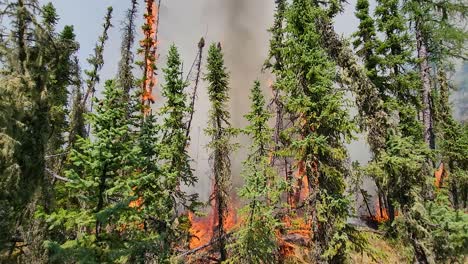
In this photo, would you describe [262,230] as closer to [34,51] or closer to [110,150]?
[110,150]

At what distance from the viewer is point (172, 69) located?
20.2m

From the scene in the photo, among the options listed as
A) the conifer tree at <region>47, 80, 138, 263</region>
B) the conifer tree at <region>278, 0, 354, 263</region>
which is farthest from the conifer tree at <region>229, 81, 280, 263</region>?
the conifer tree at <region>47, 80, 138, 263</region>

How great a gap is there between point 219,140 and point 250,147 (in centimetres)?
181

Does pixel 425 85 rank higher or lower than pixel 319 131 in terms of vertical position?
higher

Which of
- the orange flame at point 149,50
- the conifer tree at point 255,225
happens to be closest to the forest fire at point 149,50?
the orange flame at point 149,50

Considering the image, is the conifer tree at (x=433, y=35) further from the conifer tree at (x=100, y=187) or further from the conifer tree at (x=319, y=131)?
the conifer tree at (x=100, y=187)

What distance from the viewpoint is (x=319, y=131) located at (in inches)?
593

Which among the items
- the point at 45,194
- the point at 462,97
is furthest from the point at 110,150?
the point at 462,97

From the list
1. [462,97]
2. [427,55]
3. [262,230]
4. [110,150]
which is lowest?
[262,230]

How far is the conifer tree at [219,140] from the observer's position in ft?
69.6

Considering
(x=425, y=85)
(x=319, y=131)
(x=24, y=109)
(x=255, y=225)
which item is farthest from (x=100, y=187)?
(x=425, y=85)

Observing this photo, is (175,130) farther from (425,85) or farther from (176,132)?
(425,85)

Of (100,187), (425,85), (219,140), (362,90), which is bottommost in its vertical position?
(100,187)

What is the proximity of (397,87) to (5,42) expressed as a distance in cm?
2129
